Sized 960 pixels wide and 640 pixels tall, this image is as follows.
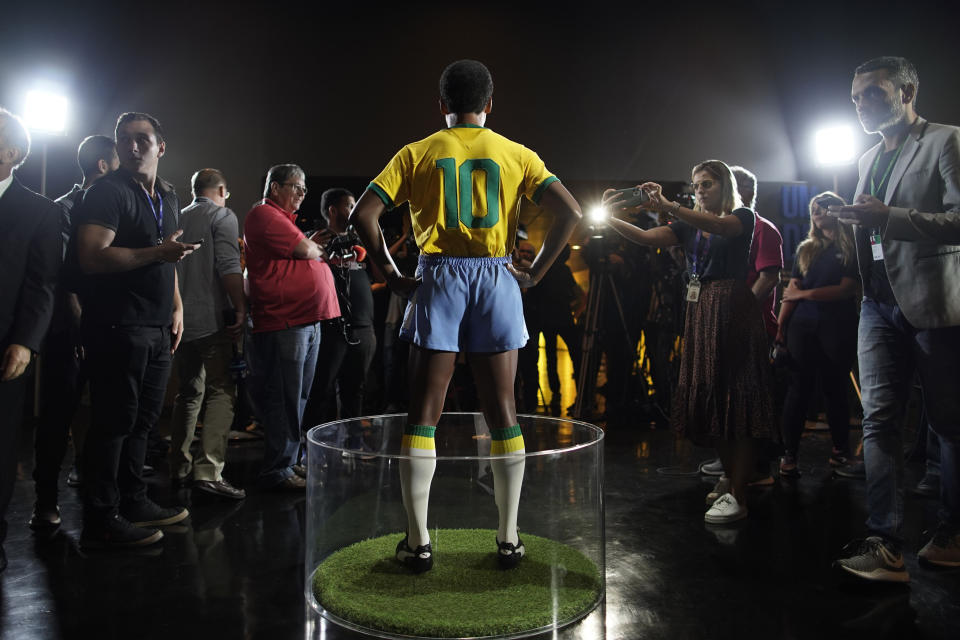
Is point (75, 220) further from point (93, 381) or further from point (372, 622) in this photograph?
point (372, 622)

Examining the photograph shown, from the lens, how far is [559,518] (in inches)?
67.8

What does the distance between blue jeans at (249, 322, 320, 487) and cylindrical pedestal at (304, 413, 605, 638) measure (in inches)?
44.4

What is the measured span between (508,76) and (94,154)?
4.01m

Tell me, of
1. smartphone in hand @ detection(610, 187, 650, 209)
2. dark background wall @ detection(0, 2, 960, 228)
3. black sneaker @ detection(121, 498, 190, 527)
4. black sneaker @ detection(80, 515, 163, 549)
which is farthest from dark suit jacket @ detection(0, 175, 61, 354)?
dark background wall @ detection(0, 2, 960, 228)

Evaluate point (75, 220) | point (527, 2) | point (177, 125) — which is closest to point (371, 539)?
point (75, 220)

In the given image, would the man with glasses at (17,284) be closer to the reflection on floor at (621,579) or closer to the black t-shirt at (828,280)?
the reflection on floor at (621,579)

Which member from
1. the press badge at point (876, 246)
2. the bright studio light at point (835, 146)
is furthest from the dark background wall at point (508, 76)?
the press badge at point (876, 246)

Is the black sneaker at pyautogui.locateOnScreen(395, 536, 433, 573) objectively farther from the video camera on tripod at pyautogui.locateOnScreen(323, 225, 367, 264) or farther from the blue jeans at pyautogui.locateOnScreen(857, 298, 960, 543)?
the video camera on tripod at pyautogui.locateOnScreen(323, 225, 367, 264)

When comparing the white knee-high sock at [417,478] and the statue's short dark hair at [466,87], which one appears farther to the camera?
the statue's short dark hair at [466,87]

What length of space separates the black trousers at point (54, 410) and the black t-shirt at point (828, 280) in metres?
3.33

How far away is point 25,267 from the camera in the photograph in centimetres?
200

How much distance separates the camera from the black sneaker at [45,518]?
7.95 feet

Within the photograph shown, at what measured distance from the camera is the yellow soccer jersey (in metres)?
1.81

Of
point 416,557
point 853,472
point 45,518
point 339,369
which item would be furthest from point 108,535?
point 853,472
